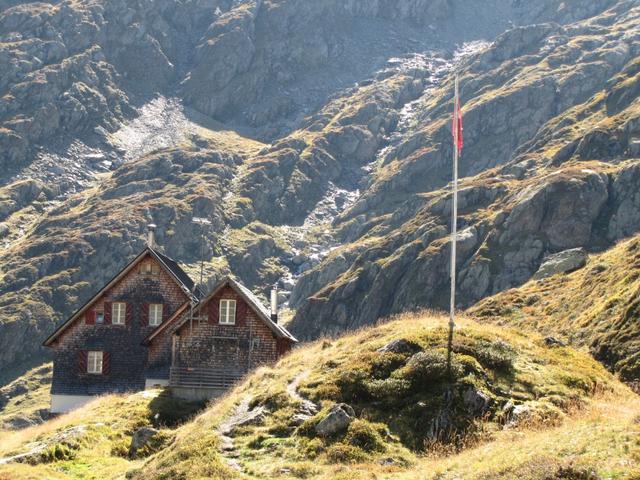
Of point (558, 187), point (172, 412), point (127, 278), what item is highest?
point (558, 187)

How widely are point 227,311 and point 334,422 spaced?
2897 cm

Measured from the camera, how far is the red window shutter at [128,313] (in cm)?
6625

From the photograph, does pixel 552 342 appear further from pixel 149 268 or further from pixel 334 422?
pixel 149 268

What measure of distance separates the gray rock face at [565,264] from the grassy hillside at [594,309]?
553cm

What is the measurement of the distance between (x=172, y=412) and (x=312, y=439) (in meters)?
19.6

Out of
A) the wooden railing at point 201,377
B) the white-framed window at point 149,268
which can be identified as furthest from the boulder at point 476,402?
the white-framed window at point 149,268

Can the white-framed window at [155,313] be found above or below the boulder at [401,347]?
above

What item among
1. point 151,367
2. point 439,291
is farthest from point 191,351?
point 439,291

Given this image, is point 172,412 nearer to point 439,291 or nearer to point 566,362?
point 566,362

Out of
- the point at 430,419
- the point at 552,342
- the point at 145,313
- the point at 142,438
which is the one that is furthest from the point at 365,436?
the point at 145,313

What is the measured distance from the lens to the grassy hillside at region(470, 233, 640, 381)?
39656 millimetres

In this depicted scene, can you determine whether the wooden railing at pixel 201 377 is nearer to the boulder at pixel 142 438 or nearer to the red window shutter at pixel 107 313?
the red window shutter at pixel 107 313

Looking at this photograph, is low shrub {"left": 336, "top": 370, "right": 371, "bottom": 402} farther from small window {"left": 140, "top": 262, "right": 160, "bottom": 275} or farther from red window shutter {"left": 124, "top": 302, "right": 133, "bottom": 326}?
red window shutter {"left": 124, "top": 302, "right": 133, "bottom": 326}

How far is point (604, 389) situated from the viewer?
31.2 meters
